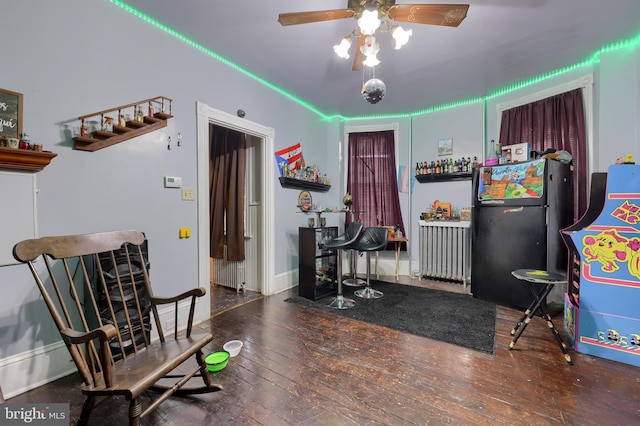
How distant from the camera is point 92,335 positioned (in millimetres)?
1008

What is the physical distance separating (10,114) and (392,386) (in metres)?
2.81

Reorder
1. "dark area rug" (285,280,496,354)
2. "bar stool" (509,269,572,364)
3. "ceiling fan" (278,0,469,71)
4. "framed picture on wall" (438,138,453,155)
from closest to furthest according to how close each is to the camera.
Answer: "ceiling fan" (278,0,469,71) < "bar stool" (509,269,572,364) < "dark area rug" (285,280,496,354) < "framed picture on wall" (438,138,453,155)

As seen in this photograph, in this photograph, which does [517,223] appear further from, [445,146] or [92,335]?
[92,335]

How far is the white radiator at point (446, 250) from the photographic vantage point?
151 inches

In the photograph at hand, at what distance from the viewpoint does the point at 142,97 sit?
2205 mm

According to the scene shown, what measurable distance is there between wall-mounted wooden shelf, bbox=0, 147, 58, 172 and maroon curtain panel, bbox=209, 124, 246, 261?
2.03 metres

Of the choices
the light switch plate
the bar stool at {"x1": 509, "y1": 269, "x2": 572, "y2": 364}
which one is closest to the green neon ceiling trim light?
the light switch plate

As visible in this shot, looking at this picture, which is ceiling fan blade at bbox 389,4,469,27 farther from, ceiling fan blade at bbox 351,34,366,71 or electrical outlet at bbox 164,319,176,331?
electrical outlet at bbox 164,319,176,331

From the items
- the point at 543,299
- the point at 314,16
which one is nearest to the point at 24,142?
the point at 314,16

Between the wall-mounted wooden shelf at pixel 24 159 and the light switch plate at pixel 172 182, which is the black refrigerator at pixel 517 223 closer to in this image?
the light switch plate at pixel 172 182

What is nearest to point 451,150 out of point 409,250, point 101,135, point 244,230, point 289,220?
point 409,250

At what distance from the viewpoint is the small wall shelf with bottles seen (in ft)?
6.12

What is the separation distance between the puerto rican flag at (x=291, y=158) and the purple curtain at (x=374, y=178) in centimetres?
109

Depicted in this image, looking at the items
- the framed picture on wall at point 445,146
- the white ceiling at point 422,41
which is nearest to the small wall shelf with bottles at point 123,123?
the white ceiling at point 422,41
